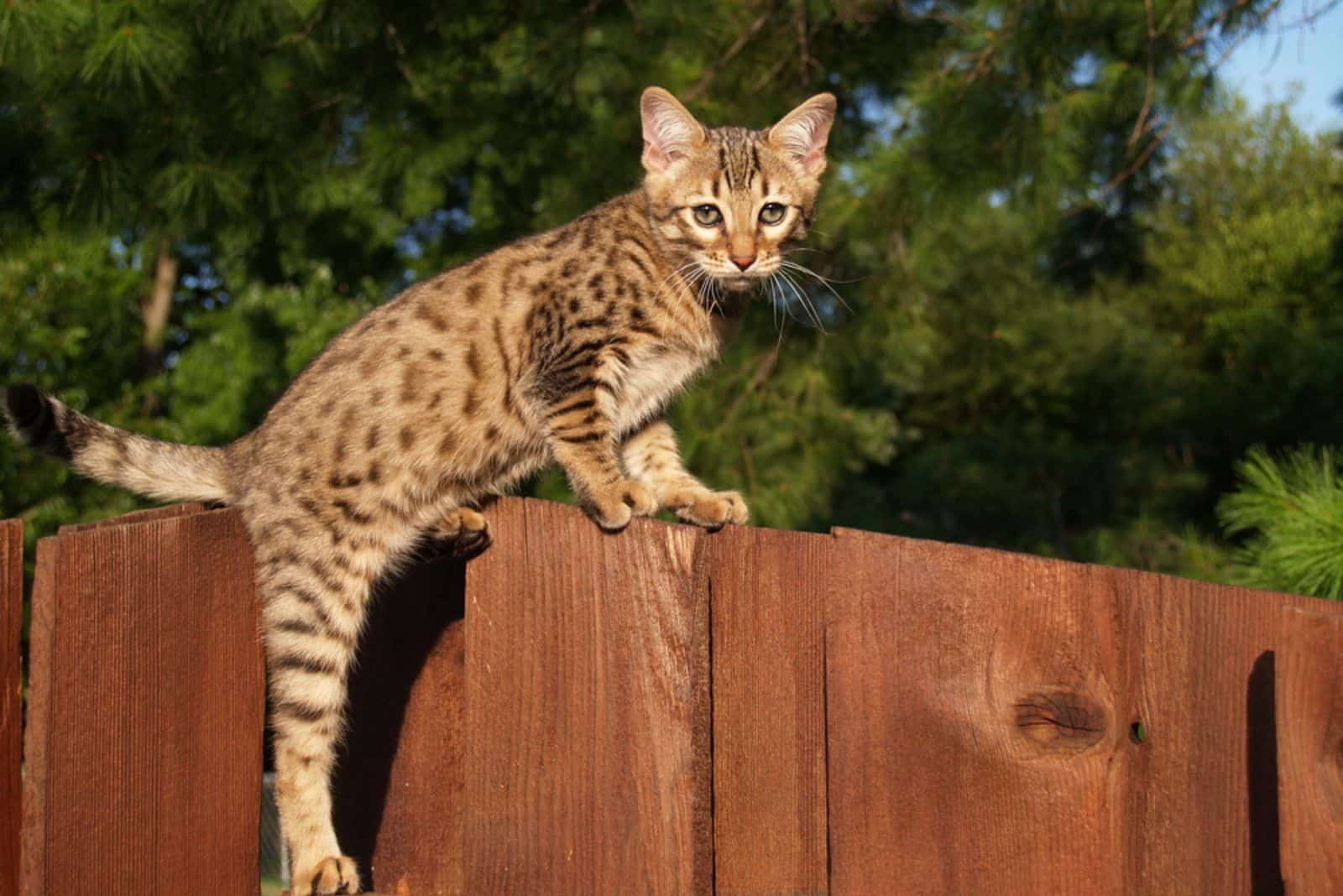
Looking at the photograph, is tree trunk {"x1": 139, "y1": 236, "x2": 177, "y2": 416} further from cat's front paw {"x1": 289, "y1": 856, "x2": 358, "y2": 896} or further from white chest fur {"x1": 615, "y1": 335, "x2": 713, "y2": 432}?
cat's front paw {"x1": 289, "y1": 856, "x2": 358, "y2": 896}

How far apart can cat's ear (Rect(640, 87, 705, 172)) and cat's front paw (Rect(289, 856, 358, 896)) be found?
2.33 metres

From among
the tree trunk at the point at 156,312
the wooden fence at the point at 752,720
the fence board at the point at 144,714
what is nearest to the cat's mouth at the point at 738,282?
the wooden fence at the point at 752,720

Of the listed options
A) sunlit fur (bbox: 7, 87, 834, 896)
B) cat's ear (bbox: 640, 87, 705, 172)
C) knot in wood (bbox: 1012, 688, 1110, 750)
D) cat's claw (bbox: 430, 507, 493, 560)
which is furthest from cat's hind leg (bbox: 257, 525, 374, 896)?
cat's ear (bbox: 640, 87, 705, 172)

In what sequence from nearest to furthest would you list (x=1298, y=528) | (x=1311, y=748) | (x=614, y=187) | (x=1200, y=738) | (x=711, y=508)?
(x=1311, y=748) → (x=1200, y=738) → (x=711, y=508) → (x=1298, y=528) → (x=614, y=187)

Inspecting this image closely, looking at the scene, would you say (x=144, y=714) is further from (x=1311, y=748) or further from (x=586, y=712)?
(x=1311, y=748)

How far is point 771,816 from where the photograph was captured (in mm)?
2314

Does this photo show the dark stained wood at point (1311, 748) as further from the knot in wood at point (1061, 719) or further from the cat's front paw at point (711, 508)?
the cat's front paw at point (711, 508)

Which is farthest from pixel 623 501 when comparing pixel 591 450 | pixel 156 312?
pixel 156 312

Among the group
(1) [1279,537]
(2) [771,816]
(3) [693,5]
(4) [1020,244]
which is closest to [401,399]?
(2) [771,816]

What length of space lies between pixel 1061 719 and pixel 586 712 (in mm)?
798

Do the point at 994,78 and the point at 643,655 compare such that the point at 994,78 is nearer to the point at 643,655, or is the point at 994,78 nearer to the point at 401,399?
the point at 401,399

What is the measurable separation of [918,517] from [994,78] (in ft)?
30.4

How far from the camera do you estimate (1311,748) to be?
6.27ft

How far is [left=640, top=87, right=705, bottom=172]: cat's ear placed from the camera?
436cm
